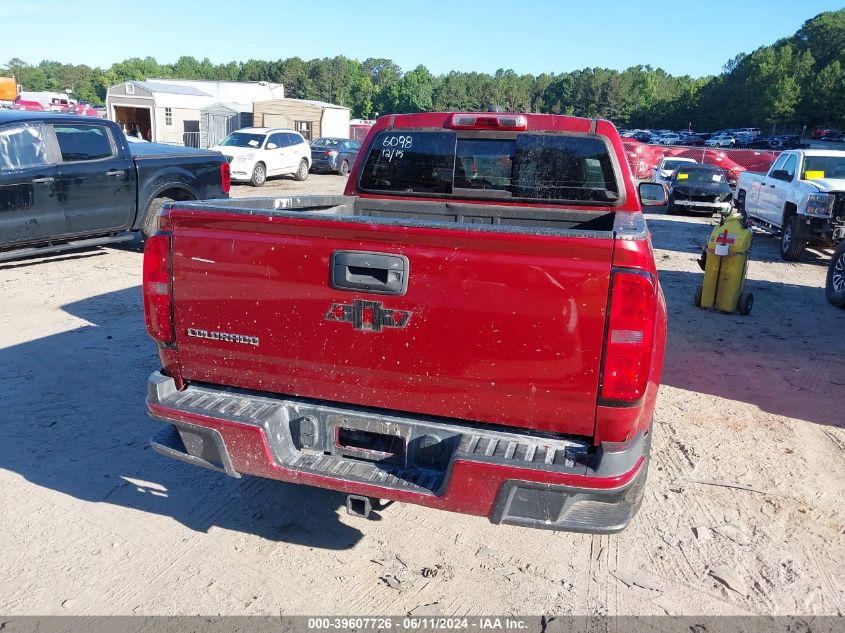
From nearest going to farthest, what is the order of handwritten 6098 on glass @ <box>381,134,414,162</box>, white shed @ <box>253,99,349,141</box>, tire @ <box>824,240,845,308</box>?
handwritten 6098 on glass @ <box>381,134,414,162</box> → tire @ <box>824,240,845,308</box> → white shed @ <box>253,99,349,141</box>

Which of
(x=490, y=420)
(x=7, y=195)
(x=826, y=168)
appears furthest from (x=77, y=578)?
(x=826, y=168)

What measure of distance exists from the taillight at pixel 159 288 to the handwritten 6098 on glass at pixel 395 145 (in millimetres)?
1994

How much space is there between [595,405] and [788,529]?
1.98 meters

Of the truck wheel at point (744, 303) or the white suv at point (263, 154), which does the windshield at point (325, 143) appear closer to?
the white suv at point (263, 154)

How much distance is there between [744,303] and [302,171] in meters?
18.9

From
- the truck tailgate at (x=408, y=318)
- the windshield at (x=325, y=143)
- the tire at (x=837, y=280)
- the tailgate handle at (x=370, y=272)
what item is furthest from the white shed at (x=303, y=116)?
the tailgate handle at (x=370, y=272)

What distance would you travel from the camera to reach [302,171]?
80.9ft

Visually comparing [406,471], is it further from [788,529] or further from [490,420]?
[788,529]

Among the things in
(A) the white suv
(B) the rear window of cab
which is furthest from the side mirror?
(A) the white suv

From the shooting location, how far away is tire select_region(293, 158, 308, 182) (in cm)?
2444

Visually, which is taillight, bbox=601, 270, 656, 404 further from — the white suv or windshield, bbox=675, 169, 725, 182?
the white suv

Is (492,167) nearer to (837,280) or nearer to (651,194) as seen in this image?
(651,194)

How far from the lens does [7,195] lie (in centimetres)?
812

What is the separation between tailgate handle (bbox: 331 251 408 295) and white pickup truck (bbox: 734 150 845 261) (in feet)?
35.6
